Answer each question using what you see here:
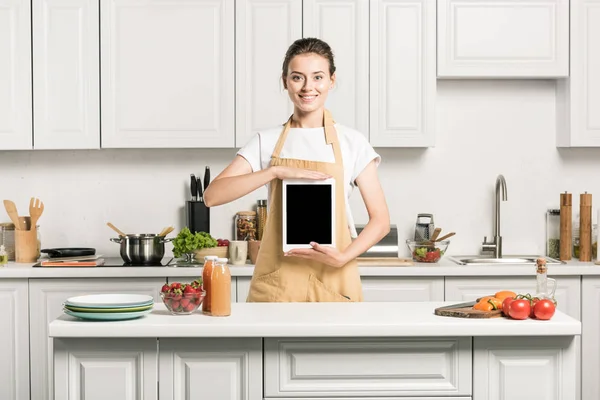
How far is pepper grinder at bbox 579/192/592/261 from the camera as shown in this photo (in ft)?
14.5

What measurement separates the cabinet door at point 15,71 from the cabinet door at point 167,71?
1.27 ft

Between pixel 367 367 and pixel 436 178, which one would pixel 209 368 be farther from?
pixel 436 178

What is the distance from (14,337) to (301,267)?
1.89 metres

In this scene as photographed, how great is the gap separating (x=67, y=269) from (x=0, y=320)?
0.41 meters

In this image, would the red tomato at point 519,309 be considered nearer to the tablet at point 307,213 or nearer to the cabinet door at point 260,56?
the tablet at point 307,213

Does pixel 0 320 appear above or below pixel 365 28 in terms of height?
below

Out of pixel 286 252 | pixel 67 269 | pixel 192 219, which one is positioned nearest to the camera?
pixel 286 252

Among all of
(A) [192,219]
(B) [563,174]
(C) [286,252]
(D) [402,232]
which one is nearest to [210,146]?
(A) [192,219]

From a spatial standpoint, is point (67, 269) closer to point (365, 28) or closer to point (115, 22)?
point (115, 22)

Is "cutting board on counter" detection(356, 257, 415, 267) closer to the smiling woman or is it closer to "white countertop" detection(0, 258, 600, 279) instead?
"white countertop" detection(0, 258, 600, 279)

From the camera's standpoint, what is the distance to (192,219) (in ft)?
14.9

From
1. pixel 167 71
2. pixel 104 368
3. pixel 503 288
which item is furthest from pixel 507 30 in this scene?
pixel 104 368

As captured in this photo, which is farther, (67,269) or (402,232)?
(402,232)

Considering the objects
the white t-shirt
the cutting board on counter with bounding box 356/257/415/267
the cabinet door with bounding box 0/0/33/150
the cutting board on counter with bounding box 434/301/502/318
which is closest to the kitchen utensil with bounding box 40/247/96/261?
the cabinet door with bounding box 0/0/33/150
